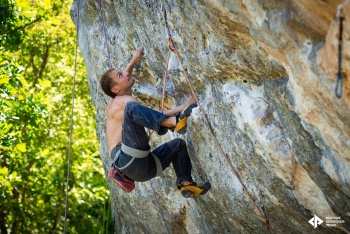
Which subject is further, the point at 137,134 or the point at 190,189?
the point at 190,189

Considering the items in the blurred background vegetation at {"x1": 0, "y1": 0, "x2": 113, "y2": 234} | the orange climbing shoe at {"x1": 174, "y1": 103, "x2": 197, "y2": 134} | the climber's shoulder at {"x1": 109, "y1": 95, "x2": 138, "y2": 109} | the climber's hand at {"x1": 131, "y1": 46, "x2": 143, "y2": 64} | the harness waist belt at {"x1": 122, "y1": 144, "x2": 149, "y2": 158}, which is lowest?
the blurred background vegetation at {"x1": 0, "y1": 0, "x2": 113, "y2": 234}

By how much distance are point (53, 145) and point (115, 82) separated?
8382 mm

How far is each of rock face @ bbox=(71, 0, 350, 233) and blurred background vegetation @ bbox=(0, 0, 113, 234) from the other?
5.47 meters

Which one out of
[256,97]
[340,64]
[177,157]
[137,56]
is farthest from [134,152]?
[340,64]

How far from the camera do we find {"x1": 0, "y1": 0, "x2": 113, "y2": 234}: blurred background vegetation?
12.8 meters

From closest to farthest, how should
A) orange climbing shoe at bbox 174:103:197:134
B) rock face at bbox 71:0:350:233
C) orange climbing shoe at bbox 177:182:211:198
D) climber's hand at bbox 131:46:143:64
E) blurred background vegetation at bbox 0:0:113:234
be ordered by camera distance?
rock face at bbox 71:0:350:233, orange climbing shoe at bbox 174:103:197:134, orange climbing shoe at bbox 177:182:211:198, climber's hand at bbox 131:46:143:64, blurred background vegetation at bbox 0:0:113:234

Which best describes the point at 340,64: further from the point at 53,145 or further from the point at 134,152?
the point at 53,145

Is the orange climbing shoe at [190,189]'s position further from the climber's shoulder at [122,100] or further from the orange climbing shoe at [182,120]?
the climber's shoulder at [122,100]

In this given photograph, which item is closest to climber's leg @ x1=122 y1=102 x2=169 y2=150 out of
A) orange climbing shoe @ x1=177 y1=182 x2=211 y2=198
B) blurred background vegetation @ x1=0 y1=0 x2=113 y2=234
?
orange climbing shoe @ x1=177 y1=182 x2=211 y2=198

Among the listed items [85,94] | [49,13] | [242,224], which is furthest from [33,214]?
[242,224]

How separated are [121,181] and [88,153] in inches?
331

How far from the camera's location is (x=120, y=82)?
5.92 meters

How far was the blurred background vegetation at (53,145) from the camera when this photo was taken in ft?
42.1

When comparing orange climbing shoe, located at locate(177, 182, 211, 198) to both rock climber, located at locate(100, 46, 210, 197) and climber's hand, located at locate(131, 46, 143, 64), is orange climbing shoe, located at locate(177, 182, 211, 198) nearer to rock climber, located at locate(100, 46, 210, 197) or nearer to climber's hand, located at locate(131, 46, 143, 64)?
rock climber, located at locate(100, 46, 210, 197)
